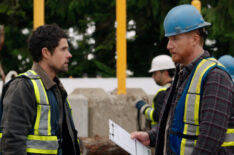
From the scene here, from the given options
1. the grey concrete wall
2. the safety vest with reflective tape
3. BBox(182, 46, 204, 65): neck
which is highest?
BBox(182, 46, 204, 65): neck

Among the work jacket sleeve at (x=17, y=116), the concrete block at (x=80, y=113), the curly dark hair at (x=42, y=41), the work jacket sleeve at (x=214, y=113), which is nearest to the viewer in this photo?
the work jacket sleeve at (x=214, y=113)

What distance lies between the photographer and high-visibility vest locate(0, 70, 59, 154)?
2787 mm

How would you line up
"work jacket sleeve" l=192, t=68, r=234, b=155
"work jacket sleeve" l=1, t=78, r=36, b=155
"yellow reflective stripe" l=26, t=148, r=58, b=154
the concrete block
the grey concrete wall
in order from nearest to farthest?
"work jacket sleeve" l=192, t=68, r=234, b=155 < "work jacket sleeve" l=1, t=78, r=36, b=155 < "yellow reflective stripe" l=26, t=148, r=58, b=154 < the concrete block < the grey concrete wall

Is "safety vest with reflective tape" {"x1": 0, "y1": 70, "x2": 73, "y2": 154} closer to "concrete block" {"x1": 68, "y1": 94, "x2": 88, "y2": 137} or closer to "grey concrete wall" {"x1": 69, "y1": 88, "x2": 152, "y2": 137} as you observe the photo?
"concrete block" {"x1": 68, "y1": 94, "x2": 88, "y2": 137}

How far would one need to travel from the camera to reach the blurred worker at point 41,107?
270 centimetres

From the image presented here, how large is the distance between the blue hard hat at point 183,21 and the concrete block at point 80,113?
330 centimetres

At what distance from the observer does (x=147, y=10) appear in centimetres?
1084

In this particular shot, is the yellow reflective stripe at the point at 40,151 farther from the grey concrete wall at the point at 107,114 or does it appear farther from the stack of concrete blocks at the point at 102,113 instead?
the grey concrete wall at the point at 107,114

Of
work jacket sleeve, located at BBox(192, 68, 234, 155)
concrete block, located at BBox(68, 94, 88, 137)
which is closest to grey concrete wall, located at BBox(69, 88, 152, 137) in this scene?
concrete block, located at BBox(68, 94, 88, 137)

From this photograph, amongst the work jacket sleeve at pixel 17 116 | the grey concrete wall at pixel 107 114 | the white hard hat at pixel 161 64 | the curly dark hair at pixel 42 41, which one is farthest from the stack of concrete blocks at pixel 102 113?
the work jacket sleeve at pixel 17 116

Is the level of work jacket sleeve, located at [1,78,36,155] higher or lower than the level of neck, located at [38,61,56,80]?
lower

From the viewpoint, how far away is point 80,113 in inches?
226

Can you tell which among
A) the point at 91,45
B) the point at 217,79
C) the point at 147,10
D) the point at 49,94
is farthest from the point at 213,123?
the point at 91,45

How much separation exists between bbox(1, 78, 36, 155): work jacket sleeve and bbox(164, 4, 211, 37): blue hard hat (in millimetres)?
1111
